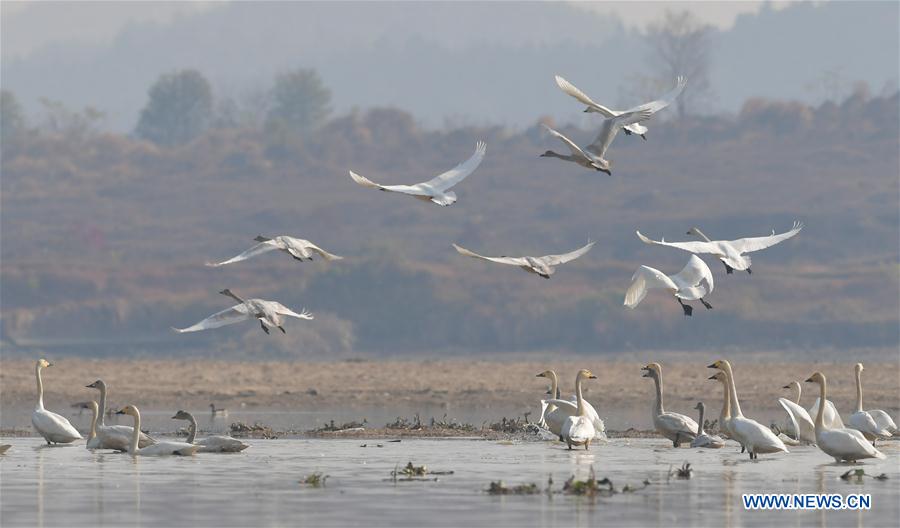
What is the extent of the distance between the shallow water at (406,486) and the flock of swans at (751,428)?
209mm

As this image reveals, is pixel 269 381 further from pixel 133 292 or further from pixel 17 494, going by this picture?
pixel 133 292

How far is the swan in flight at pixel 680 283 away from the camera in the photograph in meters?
19.3

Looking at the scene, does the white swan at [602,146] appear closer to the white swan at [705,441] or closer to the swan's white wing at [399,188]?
the swan's white wing at [399,188]

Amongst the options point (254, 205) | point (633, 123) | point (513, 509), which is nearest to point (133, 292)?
point (254, 205)

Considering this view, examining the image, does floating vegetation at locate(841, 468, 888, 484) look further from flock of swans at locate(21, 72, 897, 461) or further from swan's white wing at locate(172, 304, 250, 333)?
swan's white wing at locate(172, 304, 250, 333)

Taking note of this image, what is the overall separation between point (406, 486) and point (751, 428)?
4444mm

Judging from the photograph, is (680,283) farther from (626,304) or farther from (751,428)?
(751,428)

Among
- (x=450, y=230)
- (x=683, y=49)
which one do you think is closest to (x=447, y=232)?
(x=450, y=230)

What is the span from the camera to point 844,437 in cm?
1781

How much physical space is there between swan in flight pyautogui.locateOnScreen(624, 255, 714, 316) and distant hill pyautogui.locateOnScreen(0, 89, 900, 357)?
3642cm

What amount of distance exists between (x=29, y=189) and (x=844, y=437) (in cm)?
8416

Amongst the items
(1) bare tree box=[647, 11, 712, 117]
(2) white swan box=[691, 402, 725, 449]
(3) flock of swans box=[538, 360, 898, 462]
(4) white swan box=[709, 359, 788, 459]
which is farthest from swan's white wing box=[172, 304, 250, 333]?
(1) bare tree box=[647, 11, 712, 117]

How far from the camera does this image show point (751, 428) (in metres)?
18.7

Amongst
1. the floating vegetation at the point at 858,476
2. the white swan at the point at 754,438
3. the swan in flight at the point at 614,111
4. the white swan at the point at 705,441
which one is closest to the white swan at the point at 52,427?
the swan in flight at the point at 614,111
